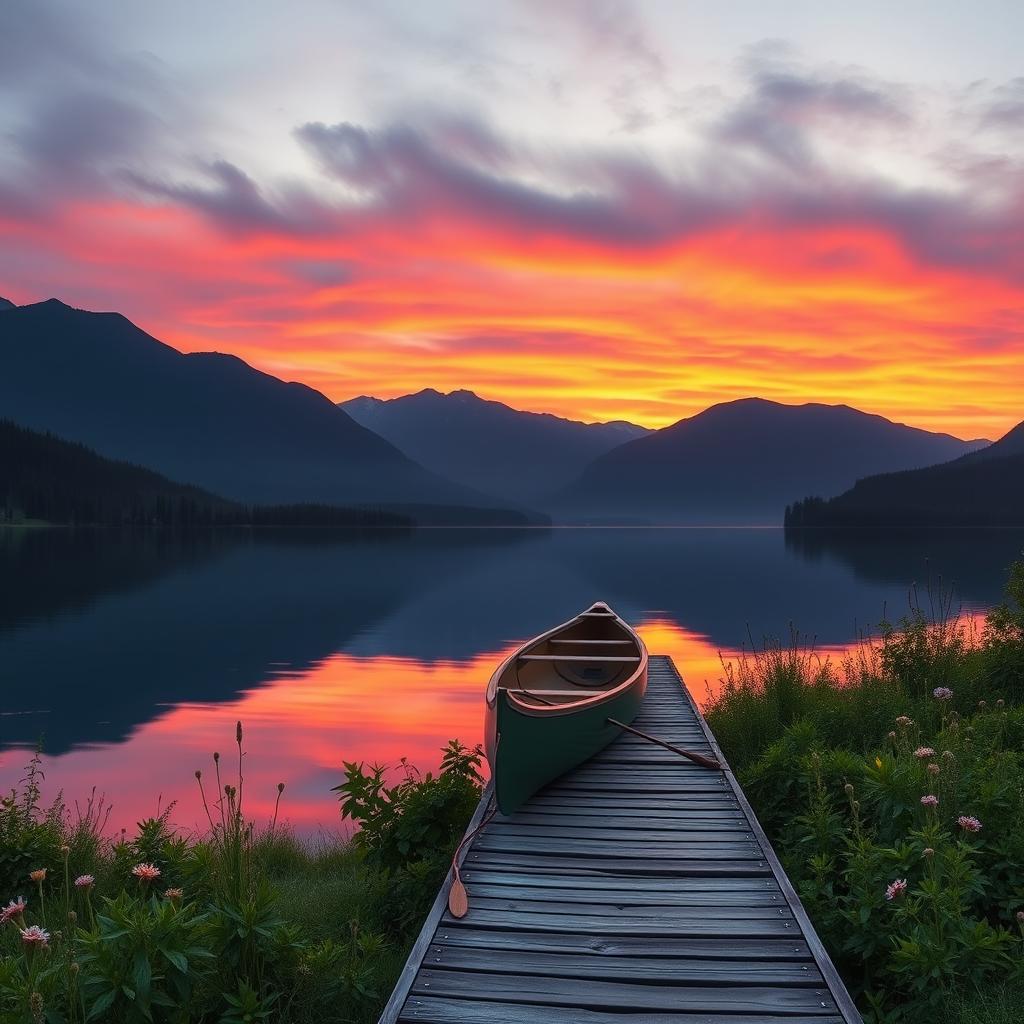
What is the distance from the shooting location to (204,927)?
5.30m

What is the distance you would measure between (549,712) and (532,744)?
37 cm

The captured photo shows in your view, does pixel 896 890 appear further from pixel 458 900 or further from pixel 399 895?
pixel 399 895

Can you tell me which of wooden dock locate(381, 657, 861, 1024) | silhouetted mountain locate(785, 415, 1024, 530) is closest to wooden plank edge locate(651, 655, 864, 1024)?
wooden dock locate(381, 657, 861, 1024)

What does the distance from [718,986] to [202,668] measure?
2620cm

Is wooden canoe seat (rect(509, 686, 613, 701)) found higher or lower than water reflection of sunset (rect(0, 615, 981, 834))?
higher

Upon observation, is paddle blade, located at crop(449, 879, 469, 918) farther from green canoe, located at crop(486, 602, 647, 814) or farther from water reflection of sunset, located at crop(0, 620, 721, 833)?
water reflection of sunset, located at crop(0, 620, 721, 833)

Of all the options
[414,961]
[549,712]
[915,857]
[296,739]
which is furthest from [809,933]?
[296,739]

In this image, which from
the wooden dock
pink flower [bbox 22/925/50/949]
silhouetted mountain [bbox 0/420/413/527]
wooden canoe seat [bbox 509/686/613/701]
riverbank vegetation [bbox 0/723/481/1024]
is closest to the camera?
pink flower [bbox 22/925/50/949]

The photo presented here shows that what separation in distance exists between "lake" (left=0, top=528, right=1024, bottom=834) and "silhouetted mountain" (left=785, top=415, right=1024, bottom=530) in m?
112

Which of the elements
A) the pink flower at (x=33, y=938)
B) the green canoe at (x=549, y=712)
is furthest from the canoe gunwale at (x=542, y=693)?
the pink flower at (x=33, y=938)

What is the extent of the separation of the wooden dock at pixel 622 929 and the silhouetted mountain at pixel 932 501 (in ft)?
620

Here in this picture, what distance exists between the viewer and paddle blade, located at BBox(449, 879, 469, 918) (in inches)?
250

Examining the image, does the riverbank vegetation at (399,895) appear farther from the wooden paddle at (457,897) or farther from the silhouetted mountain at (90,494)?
the silhouetted mountain at (90,494)

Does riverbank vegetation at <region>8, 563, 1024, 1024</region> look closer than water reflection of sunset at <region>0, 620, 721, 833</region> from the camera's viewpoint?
Yes
